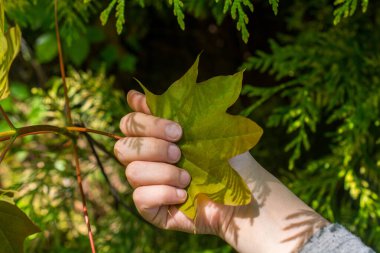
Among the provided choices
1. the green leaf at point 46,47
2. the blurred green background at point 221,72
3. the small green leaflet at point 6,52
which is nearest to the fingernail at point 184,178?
the blurred green background at point 221,72

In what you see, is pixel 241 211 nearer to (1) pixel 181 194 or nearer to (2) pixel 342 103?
(1) pixel 181 194

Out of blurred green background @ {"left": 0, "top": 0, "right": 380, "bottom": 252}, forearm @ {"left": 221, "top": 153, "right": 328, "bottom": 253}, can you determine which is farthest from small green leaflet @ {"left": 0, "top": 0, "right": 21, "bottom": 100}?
forearm @ {"left": 221, "top": 153, "right": 328, "bottom": 253}

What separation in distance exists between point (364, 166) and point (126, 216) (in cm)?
86

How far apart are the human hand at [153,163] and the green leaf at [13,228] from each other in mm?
229

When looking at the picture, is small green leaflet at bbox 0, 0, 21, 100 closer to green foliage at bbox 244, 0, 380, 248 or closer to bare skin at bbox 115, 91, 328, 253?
bare skin at bbox 115, 91, 328, 253

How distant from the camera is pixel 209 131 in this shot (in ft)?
3.21

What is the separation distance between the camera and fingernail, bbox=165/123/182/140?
1.00 m

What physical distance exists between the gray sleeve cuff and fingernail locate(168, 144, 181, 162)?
37 centimetres

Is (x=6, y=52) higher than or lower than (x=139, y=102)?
higher

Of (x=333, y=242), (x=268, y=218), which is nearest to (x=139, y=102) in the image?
(x=268, y=218)

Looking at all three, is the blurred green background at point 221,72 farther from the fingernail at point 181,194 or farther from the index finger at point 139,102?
the fingernail at point 181,194

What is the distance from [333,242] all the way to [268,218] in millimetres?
150

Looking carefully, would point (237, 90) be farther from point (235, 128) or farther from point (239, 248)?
point (239, 248)

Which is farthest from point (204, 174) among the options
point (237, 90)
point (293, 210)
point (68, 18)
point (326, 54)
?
point (326, 54)
